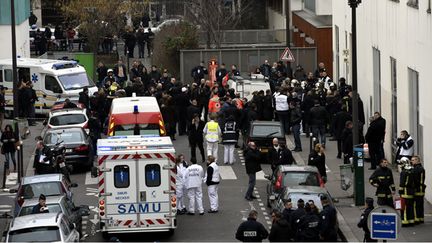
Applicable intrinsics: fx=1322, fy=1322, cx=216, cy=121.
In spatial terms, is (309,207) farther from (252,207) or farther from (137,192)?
(252,207)

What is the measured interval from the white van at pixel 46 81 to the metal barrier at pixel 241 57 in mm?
10635

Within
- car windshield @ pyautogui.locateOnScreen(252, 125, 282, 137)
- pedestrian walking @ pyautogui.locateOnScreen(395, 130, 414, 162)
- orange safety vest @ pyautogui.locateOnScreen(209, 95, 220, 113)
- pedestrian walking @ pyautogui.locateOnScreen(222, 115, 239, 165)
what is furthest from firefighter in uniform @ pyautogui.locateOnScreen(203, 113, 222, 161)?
pedestrian walking @ pyautogui.locateOnScreen(395, 130, 414, 162)

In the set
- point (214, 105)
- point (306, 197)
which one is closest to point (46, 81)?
point (214, 105)

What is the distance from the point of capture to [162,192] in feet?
97.6

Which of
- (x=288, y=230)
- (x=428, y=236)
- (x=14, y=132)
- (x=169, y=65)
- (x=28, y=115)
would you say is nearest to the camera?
(x=288, y=230)

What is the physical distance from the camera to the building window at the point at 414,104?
35875mm

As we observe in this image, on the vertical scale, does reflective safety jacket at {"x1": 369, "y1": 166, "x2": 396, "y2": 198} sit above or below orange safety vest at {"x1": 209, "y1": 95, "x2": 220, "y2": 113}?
below

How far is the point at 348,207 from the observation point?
110ft

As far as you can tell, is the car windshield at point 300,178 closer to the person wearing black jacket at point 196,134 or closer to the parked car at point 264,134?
the parked car at point 264,134

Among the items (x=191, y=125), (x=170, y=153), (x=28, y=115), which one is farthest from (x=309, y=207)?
(x=28, y=115)

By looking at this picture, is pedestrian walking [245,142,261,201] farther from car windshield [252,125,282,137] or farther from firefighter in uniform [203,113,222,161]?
car windshield [252,125,282,137]

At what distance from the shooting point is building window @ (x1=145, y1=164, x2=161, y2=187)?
2972 cm

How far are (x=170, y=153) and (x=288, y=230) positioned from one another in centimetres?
449

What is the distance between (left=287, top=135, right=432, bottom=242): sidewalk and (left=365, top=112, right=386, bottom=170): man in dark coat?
0.63 meters
